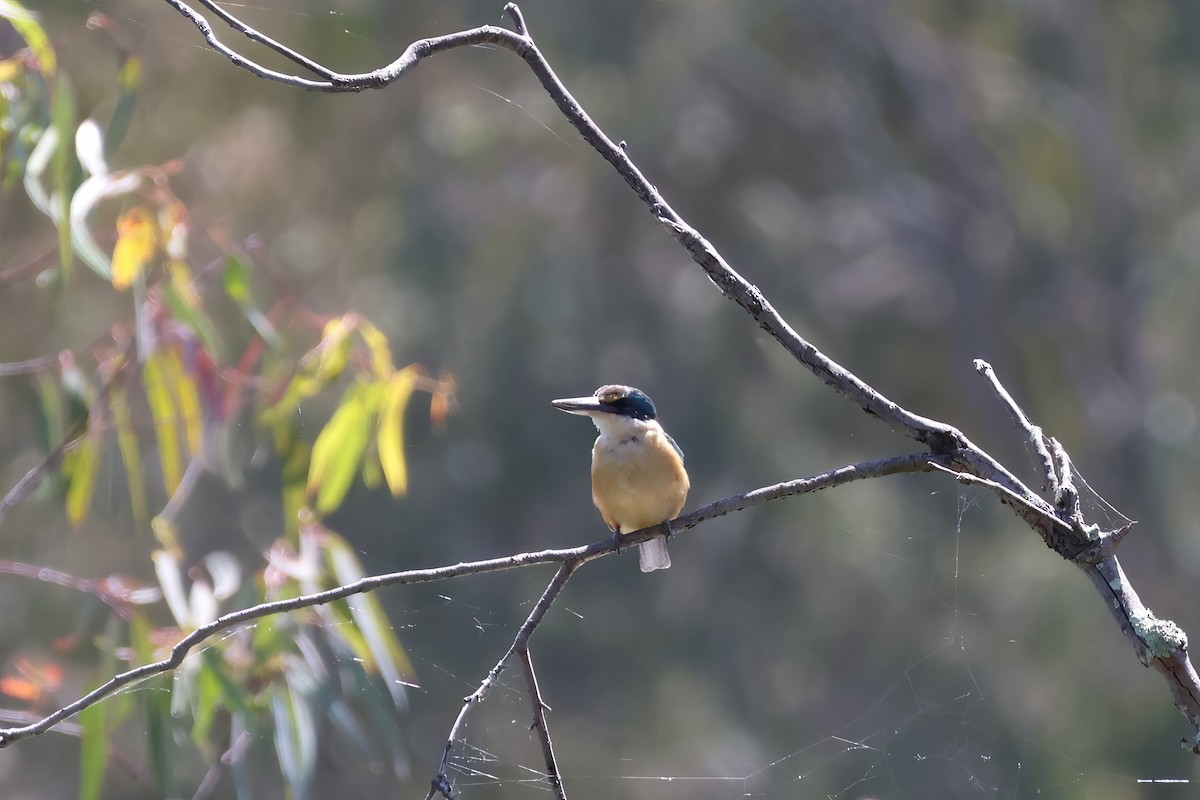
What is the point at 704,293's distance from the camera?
8.16 metres

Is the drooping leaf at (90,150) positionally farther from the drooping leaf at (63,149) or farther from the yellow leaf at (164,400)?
the yellow leaf at (164,400)

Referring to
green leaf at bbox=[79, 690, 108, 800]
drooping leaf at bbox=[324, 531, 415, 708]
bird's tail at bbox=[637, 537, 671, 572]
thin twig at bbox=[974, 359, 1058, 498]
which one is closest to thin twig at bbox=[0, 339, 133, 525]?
green leaf at bbox=[79, 690, 108, 800]

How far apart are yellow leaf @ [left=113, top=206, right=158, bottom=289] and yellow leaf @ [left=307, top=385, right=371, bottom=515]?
57 centimetres

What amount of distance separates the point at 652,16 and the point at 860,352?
7.60 ft

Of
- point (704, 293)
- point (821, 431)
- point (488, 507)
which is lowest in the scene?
point (488, 507)

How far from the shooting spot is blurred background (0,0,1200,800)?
7.22m

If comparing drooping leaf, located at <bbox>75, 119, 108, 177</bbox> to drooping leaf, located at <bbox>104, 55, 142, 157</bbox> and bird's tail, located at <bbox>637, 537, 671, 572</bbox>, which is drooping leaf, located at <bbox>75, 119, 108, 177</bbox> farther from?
bird's tail, located at <bbox>637, 537, 671, 572</bbox>

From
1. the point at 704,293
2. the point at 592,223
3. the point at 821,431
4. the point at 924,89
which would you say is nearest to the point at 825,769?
the point at 821,431

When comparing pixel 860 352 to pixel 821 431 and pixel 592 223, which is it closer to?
pixel 821 431

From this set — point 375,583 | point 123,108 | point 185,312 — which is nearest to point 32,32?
point 123,108

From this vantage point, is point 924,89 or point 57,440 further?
point 924,89

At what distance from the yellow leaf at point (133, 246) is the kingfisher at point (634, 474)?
3.57 ft

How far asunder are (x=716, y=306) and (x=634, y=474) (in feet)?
17.3

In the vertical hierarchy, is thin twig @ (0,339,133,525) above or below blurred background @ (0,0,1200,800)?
below
